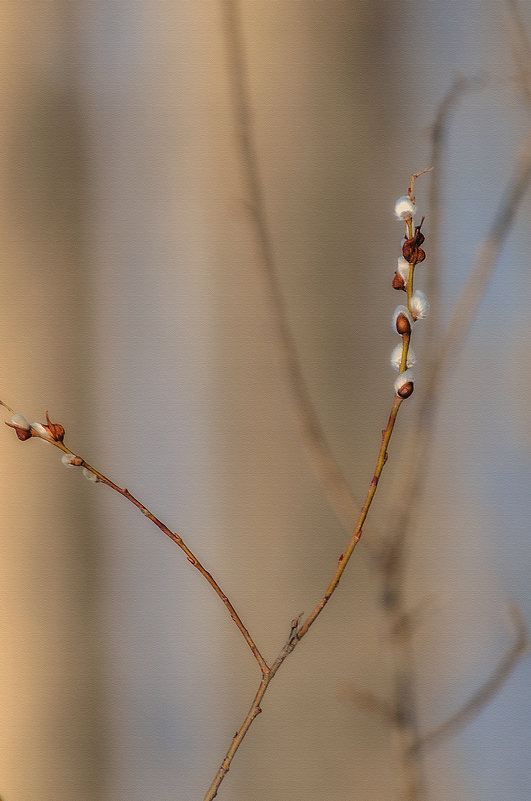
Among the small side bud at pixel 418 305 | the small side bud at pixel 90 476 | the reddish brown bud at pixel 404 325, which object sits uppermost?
the small side bud at pixel 418 305

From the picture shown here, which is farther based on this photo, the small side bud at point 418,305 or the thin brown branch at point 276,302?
the thin brown branch at point 276,302

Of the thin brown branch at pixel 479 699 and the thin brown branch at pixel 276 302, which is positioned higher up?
the thin brown branch at pixel 276 302

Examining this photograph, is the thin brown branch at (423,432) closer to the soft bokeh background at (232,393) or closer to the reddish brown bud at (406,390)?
the soft bokeh background at (232,393)

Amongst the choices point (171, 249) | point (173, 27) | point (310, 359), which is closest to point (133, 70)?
point (173, 27)

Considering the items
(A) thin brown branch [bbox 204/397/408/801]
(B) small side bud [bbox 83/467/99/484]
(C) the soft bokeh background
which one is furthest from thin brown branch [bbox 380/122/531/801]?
(B) small side bud [bbox 83/467/99/484]

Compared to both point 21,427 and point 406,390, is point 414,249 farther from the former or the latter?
point 21,427

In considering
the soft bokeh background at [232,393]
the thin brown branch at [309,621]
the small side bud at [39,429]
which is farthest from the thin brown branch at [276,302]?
the small side bud at [39,429]

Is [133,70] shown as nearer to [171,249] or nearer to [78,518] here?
[171,249]
